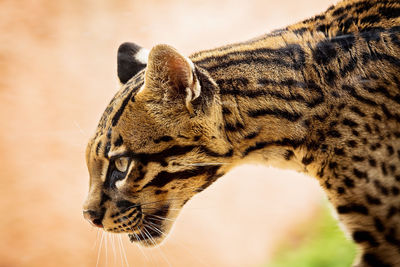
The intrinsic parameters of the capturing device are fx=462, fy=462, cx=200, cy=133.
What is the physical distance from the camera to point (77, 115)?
3262 mm

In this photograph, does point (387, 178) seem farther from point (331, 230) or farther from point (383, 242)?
point (331, 230)

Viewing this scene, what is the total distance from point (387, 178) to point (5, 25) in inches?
105

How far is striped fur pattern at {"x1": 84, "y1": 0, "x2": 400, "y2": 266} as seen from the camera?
181cm

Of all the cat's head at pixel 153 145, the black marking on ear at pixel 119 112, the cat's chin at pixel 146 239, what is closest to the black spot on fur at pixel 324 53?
the cat's head at pixel 153 145

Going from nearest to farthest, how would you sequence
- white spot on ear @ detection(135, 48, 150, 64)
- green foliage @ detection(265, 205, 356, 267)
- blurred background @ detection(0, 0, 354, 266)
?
1. white spot on ear @ detection(135, 48, 150, 64)
2. green foliage @ detection(265, 205, 356, 267)
3. blurred background @ detection(0, 0, 354, 266)

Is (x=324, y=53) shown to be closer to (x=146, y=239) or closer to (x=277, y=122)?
(x=277, y=122)

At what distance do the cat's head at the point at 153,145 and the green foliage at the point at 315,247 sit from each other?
109 cm

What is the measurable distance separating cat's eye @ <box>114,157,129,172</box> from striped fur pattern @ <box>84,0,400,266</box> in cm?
1

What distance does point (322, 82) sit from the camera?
1.91 metres

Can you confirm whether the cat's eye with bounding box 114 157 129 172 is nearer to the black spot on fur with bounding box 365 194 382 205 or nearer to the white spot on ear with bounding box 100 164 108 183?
the white spot on ear with bounding box 100 164 108 183

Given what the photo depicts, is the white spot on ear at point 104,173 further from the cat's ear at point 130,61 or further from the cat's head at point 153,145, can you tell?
the cat's ear at point 130,61

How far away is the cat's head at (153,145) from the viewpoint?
1899 mm

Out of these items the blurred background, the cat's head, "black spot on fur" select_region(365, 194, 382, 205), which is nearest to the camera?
"black spot on fur" select_region(365, 194, 382, 205)

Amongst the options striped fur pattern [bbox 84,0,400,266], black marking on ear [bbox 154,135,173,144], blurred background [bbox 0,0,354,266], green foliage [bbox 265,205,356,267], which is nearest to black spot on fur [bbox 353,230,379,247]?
striped fur pattern [bbox 84,0,400,266]
